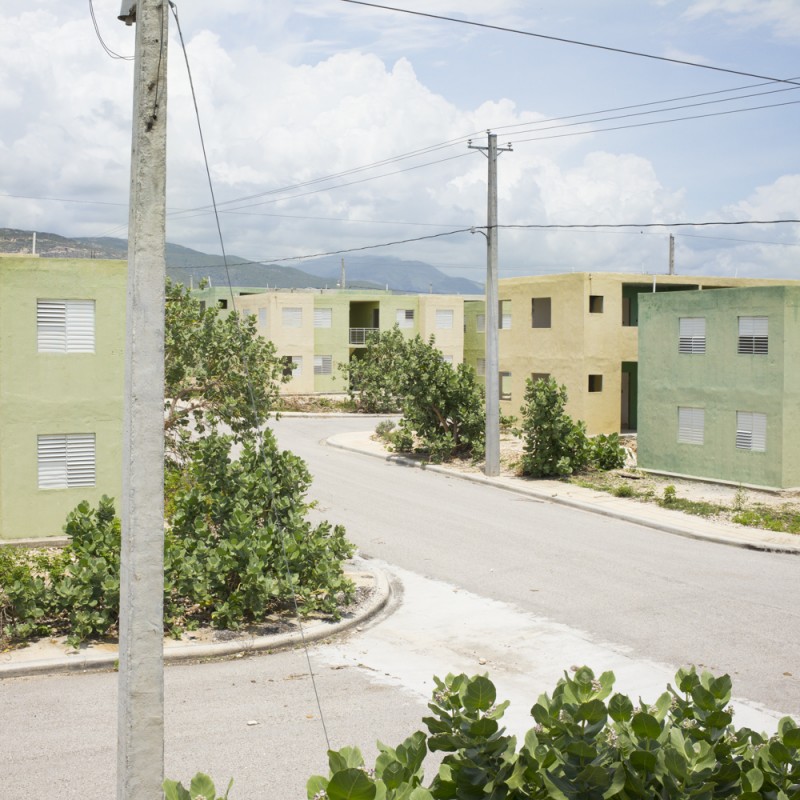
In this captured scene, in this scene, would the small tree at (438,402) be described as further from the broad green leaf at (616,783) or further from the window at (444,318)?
the window at (444,318)

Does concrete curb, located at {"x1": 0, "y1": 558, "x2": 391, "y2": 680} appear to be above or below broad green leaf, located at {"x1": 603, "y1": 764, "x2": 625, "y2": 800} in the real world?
below

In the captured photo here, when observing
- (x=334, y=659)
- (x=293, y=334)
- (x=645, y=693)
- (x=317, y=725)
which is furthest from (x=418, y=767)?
(x=293, y=334)

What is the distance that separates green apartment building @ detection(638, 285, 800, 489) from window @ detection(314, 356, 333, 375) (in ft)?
105

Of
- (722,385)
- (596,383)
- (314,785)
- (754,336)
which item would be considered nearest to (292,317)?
(596,383)

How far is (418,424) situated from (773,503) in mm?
11734

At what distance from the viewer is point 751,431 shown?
82.8ft

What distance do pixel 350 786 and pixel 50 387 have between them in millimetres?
15584

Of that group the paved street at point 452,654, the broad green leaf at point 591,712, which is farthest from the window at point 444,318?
the broad green leaf at point 591,712

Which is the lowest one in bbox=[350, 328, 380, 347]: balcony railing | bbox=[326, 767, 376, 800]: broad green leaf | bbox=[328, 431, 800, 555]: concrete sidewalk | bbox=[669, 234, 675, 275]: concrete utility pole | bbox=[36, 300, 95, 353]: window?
bbox=[328, 431, 800, 555]: concrete sidewalk

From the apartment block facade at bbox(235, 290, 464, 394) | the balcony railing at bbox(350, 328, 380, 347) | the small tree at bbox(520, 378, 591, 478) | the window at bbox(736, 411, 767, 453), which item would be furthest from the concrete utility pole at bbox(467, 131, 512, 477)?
the balcony railing at bbox(350, 328, 380, 347)

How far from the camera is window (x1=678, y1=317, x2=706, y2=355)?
1057 inches

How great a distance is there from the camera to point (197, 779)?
430 centimetres

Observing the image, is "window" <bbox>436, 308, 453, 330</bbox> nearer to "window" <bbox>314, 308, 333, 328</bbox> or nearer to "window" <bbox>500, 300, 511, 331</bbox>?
"window" <bbox>314, 308, 333, 328</bbox>

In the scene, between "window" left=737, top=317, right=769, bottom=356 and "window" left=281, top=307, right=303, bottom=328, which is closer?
"window" left=737, top=317, right=769, bottom=356
